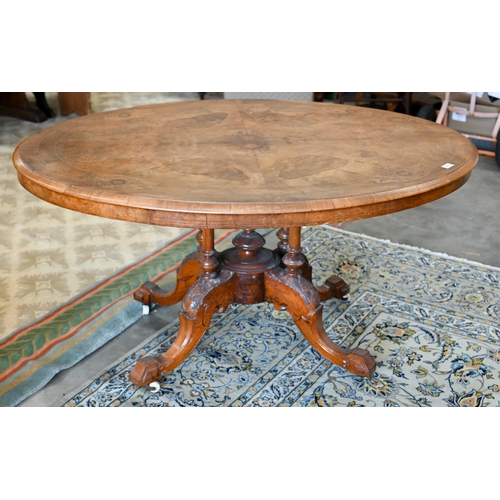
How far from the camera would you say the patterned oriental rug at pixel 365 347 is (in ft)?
7.41

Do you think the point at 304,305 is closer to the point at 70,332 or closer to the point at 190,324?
the point at 190,324

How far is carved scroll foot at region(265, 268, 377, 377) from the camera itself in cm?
230

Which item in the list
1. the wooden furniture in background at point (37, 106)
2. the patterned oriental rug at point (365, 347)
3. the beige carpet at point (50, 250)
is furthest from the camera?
the wooden furniture in background at point (37, 106)

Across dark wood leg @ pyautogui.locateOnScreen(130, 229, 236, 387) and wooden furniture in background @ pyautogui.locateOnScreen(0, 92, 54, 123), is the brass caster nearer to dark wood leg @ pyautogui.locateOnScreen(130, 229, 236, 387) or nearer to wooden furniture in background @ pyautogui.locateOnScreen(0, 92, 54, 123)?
dark wood leg @ pyautogui.locateOnScreen(130, 229, 236, 387)

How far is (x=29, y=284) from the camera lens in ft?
9.71

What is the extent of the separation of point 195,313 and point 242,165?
0.56 metres

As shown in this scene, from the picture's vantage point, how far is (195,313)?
2270mm

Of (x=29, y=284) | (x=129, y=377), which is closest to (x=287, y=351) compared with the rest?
(x=129, y=377)

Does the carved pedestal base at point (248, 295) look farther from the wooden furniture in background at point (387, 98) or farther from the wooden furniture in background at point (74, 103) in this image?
the wooden furniture in background at point (74, 103)

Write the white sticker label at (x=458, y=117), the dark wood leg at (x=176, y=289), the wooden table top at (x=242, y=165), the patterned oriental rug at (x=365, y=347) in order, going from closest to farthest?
the wooden table top at (x=242, y=165), the patterned oriental rug at (x=365, y=347), the dark wood leg at (x=176, y=289), the white sticker label at (x=458, y=117)

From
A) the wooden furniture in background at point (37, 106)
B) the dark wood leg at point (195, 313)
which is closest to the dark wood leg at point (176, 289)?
the dark wood leg at point (195, 313)

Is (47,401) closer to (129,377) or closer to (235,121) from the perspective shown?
(129,377)

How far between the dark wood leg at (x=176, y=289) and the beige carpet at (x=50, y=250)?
14.0 inches

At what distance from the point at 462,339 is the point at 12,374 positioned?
5.55ft
